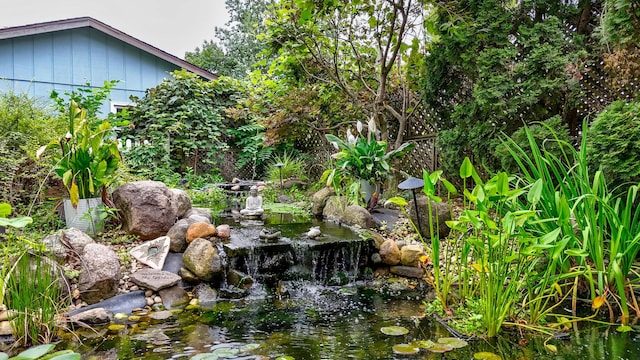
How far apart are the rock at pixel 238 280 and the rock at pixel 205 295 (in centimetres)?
20

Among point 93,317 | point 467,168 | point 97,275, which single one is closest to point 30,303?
point 93,317

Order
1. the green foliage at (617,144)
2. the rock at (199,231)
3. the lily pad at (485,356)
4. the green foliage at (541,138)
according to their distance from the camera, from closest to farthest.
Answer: the lily pad at (485,356)
the green foliage at (617,144)
the rock at (199,231)
the green foliage at (541,138)

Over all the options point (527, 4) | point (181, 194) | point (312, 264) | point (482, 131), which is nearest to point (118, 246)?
point (181, 194)

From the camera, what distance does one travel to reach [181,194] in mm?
4762

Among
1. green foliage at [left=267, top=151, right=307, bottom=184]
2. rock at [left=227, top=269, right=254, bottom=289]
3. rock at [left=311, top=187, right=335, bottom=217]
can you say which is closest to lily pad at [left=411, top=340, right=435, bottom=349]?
rock at [left=227, top=269, right=254, bottom=289]

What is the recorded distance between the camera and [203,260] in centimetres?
363

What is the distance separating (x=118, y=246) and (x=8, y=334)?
4.55 feet

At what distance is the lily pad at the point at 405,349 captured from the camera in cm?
228

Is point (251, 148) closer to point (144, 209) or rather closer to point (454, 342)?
point (144, 209)

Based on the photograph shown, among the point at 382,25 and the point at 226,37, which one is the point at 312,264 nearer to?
the point at 382,25

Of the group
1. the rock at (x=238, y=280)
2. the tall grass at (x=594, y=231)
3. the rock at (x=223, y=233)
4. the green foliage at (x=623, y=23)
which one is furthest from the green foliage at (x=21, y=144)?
the green foliage at (x=623, y=23)

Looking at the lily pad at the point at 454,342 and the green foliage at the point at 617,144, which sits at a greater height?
the green foliage at the point at 617,144

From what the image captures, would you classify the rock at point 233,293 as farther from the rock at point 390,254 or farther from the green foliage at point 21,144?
the green foliage at point 21,144

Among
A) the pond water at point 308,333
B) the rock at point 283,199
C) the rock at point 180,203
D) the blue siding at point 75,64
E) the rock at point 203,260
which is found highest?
the blue siding at point 75,64
